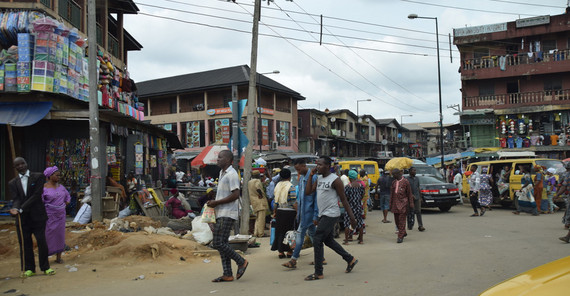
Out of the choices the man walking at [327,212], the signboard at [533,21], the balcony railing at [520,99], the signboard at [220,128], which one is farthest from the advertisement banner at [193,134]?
the man walking at [327,212]

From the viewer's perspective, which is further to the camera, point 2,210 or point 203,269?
point 2,210

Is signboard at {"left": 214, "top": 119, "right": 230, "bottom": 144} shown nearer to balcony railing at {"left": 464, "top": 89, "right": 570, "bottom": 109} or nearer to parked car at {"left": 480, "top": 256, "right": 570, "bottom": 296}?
balcony railing at {"left": 464, "top": 89, "right": 570, "bottom": 109}

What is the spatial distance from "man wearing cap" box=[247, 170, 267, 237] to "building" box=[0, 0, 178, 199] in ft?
16.1

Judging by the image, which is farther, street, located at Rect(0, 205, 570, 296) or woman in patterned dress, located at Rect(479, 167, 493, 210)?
woman in patterned dress, located at Rect(479, 167, 493, 210)

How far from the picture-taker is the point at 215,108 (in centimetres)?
4478

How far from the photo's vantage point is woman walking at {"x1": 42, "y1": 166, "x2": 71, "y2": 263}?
8.12 meters

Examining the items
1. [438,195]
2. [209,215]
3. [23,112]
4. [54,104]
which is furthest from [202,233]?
[438,195]

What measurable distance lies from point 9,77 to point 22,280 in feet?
25.6

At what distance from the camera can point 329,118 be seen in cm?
5747

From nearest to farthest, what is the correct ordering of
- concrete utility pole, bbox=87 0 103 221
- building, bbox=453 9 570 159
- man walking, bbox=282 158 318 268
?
man walking, bbox=282 158 318 268
concrete utility pole, bbox=87 0 103 221
building, bbox=453 9 570 159

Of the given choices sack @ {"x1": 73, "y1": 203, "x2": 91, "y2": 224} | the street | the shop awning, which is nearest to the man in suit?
the street

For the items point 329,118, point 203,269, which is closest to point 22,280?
point 203,269

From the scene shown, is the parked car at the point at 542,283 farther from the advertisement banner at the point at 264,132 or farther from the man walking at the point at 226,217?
the advertisement banner at the point at 264,132

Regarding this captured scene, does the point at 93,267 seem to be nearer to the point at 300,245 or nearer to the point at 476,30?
the point at 300,245
